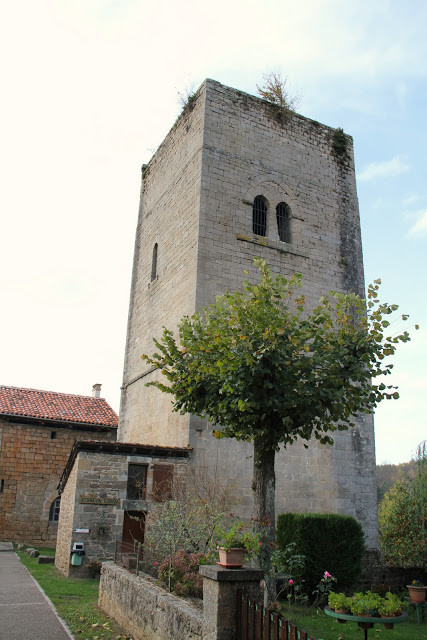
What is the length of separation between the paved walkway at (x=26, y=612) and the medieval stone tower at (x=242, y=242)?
4257mm

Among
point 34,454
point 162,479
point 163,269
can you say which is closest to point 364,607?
point 162,479

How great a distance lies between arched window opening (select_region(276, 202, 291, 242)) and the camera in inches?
619

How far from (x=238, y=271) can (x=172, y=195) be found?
4.02 m

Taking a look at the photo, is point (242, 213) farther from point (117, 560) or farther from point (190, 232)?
point (117, 560)

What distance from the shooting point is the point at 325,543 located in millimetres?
11055

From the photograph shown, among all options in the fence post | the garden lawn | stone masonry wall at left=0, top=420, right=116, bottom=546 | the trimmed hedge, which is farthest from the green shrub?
stone masonry wall at left=0, top=420, right=116, bottom=546

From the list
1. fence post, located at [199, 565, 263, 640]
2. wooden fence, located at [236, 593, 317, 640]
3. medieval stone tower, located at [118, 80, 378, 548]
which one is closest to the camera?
wooden fence, located at [236, 593, 317, 640]

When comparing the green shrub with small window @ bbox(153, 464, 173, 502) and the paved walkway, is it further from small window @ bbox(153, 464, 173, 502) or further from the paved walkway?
small window @ bbox(153, 464, 173, 502)

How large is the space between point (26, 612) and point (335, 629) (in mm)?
4748

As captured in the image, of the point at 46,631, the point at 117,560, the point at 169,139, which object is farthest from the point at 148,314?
the point at 46,631

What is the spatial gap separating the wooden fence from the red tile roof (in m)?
17.8

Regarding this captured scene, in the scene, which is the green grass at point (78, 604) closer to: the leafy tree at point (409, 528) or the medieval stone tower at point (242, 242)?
the medieval stone tower at point (242, 242)

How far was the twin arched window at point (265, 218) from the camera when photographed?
15.3m

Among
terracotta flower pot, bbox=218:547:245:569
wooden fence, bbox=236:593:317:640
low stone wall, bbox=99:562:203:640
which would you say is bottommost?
low stone wall, bbox=99:562:203:640
